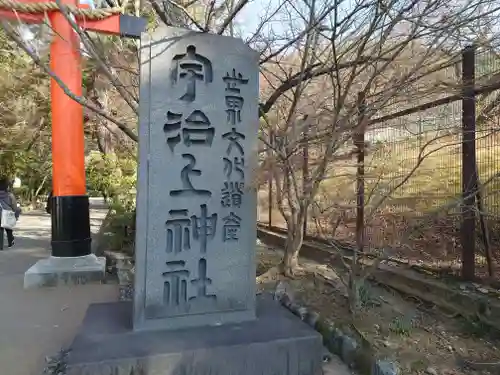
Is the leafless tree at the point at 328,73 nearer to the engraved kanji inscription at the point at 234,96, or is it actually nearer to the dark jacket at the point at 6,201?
the engraved kanji inscription at the point at 234,96

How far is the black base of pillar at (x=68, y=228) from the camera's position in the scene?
5.82m

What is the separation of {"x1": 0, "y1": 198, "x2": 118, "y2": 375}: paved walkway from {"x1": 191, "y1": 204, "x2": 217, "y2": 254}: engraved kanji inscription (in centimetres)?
152

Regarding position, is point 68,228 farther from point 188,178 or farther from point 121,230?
point 188,178

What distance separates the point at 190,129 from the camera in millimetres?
3209

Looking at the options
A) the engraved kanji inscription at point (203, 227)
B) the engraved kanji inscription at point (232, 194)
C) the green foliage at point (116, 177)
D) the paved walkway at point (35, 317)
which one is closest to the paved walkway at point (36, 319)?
the paved walkway at point (35, 317)

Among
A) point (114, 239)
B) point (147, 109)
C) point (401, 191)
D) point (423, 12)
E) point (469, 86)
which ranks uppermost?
point (423, 12)

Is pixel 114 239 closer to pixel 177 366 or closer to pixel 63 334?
pixel 63 334

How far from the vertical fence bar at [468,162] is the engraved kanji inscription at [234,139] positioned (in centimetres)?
207

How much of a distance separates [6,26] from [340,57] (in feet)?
9.73

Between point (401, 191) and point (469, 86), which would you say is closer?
point (469, 86)

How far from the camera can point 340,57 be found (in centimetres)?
406

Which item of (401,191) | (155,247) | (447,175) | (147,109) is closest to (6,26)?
(147,109)

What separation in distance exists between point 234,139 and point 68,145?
11.5 ft

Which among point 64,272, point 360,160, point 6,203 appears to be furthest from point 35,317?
point 6,203
